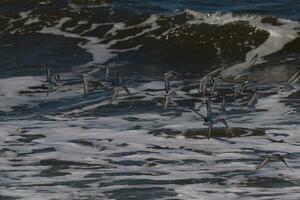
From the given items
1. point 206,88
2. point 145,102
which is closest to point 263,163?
point 145,102

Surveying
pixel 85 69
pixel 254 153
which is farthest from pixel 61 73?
pixel 254 153

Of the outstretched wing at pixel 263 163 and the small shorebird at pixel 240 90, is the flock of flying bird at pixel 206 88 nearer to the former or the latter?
the small shorebird at pixel 240 90

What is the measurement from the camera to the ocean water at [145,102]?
6734 mm

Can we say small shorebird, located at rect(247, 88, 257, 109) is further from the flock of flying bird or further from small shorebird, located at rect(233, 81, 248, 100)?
small shorebird, located at rect(233, 81, 248, 100)

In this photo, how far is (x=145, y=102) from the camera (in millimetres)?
10195

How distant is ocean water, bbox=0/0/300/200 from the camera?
6734mm

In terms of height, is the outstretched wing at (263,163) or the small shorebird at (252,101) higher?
the outstretched wing at (263,163)

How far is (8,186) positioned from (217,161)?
1.81 metres

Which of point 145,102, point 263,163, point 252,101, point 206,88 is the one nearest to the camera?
point 263,163

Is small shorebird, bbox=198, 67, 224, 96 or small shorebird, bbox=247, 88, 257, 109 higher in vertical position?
small shorebird, bbox=247, 88, 257, 109

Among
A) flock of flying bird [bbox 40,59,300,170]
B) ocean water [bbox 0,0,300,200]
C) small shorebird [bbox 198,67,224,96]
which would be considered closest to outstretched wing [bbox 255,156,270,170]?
ocean water [bbox 0,0,300,200]

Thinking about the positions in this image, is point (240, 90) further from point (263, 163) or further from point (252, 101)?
point (263, 163)

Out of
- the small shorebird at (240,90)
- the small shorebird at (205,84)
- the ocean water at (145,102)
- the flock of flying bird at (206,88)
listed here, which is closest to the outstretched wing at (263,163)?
the ocean water at (145,102)

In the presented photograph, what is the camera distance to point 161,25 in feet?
52.1
